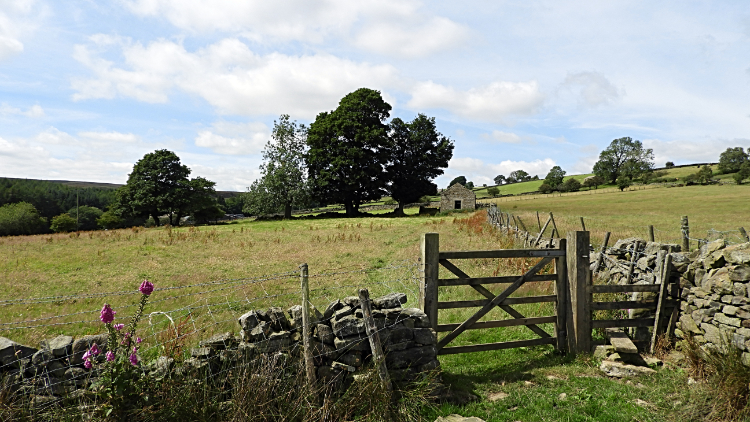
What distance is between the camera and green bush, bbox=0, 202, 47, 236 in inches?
2045

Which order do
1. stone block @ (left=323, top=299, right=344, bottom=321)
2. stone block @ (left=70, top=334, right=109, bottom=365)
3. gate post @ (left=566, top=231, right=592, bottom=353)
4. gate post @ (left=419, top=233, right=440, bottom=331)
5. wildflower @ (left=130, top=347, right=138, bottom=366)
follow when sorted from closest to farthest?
1. wildflower @ (left=130, top=347, right=138, bottom=366)
2. stone block @ (left=70, top=334, right=109, bottom=365)
3. stone block @ (left=323, top=299, right=344, bottom=321)
4. gate post @ (left=419, top=233, right=440, bottom=331)
5. gate post @ (left=566, top=231, right=592, bottom=353)

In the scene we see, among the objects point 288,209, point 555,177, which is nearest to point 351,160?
point 288,209

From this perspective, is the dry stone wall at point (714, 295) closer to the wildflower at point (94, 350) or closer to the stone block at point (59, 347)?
the wildflower at point (94, 350)

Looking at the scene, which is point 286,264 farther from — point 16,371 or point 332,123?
point 332,123

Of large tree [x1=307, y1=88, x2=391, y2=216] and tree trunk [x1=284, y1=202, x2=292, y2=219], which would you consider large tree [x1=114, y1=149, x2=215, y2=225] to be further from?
large tree [x1=307, y1=88, x2=391, y2=216]

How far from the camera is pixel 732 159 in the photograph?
8675 cm

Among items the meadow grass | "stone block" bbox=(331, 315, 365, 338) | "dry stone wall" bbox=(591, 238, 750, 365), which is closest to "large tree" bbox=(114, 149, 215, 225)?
the meadow grass

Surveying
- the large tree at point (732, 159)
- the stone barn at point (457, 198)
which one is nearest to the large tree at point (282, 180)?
the stone barn at point (457, 198)

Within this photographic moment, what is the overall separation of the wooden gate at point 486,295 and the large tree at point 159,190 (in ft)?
165

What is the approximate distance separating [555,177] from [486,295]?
10704cm

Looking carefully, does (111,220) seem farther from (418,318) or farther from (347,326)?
(418,318)

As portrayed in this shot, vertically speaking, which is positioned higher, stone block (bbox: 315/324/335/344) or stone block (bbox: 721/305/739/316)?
stone block (bbox: 315/324/335/344)

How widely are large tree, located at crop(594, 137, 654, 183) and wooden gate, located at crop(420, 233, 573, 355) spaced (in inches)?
3944

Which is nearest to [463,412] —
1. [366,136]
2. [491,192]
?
[366,136]
